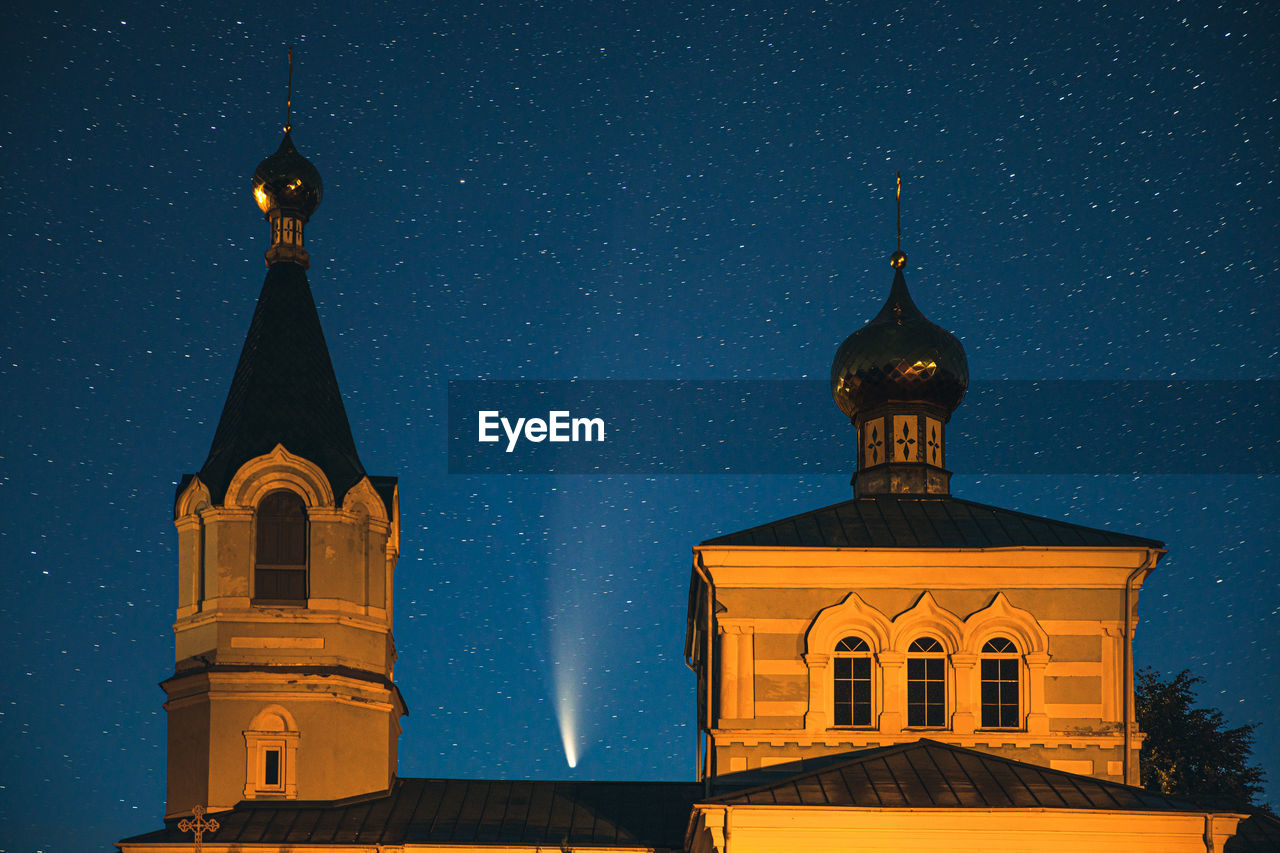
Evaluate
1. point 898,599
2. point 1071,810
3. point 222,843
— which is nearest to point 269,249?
point 222,843

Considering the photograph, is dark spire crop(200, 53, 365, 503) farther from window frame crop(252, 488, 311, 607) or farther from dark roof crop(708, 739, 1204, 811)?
dark roof crop(708, 739, 1204, 811)

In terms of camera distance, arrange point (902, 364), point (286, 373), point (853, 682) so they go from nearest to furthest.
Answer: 1. point (853, 682)
2. point (286, 373)
3. point (902, 364)

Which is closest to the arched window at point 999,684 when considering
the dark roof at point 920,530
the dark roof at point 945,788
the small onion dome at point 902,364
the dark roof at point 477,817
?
the dark roof at point 920,530

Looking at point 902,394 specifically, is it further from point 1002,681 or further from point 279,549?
point 279,549

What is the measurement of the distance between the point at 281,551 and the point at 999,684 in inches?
396

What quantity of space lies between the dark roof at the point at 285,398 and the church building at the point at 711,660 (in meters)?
0.04

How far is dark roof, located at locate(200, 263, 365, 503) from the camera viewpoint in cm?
2480

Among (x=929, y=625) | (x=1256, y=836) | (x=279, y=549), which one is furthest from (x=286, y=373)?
(x=1256, y=836)

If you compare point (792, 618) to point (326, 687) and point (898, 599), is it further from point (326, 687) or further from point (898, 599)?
point (326, 687)

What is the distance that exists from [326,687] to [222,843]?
2610 mm

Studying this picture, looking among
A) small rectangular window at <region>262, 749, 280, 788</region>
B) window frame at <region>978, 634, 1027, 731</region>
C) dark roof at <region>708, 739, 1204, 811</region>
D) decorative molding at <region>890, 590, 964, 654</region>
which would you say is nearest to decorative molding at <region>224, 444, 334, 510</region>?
small rectangular window at <region>262, 749, 280, 788</region>

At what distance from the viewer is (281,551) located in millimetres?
24516

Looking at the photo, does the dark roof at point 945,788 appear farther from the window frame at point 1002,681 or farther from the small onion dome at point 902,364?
the small onion dome at point 902,364

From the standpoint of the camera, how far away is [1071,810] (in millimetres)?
18609
